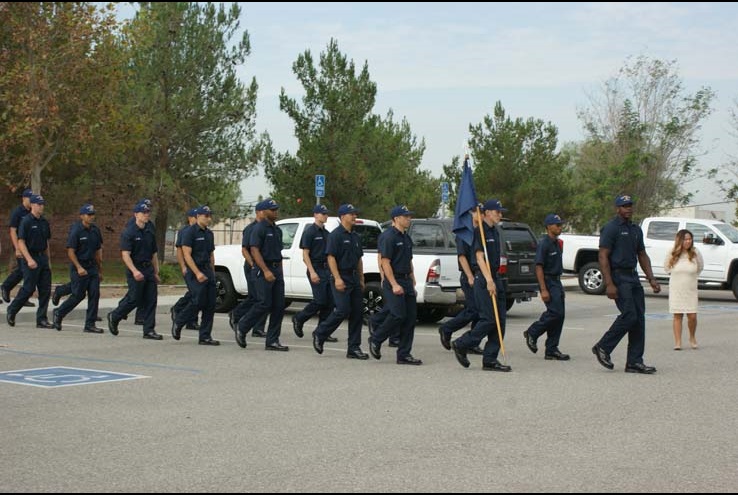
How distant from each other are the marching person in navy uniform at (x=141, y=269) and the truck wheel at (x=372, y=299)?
11.7ft

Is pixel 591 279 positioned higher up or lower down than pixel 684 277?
lower down

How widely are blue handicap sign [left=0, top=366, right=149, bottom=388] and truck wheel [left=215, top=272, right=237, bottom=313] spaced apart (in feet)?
24.1

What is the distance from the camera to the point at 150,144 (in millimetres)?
28703

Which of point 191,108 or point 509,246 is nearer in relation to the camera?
point 509,246

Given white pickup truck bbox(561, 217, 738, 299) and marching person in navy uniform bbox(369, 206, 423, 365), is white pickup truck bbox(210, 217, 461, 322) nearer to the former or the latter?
marching person in navy uniform bbox(369, 206, 423, 365)

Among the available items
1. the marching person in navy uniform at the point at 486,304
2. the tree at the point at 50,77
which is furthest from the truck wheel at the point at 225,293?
the marching person in navy uniform at the point at 486,304

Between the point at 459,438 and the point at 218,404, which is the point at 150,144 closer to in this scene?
the point at 218,404

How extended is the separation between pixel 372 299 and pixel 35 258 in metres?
5.32

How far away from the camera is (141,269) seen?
1466 cm

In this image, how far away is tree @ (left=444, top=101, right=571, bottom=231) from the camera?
37875 mm

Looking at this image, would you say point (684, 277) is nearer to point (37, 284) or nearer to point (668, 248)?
point (37, 284)

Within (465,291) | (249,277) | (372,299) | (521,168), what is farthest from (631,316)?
(521,168)

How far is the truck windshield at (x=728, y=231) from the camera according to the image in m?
24.9

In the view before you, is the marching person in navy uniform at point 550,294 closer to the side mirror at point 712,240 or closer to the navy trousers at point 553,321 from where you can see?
the navy trousers at point 553,321
